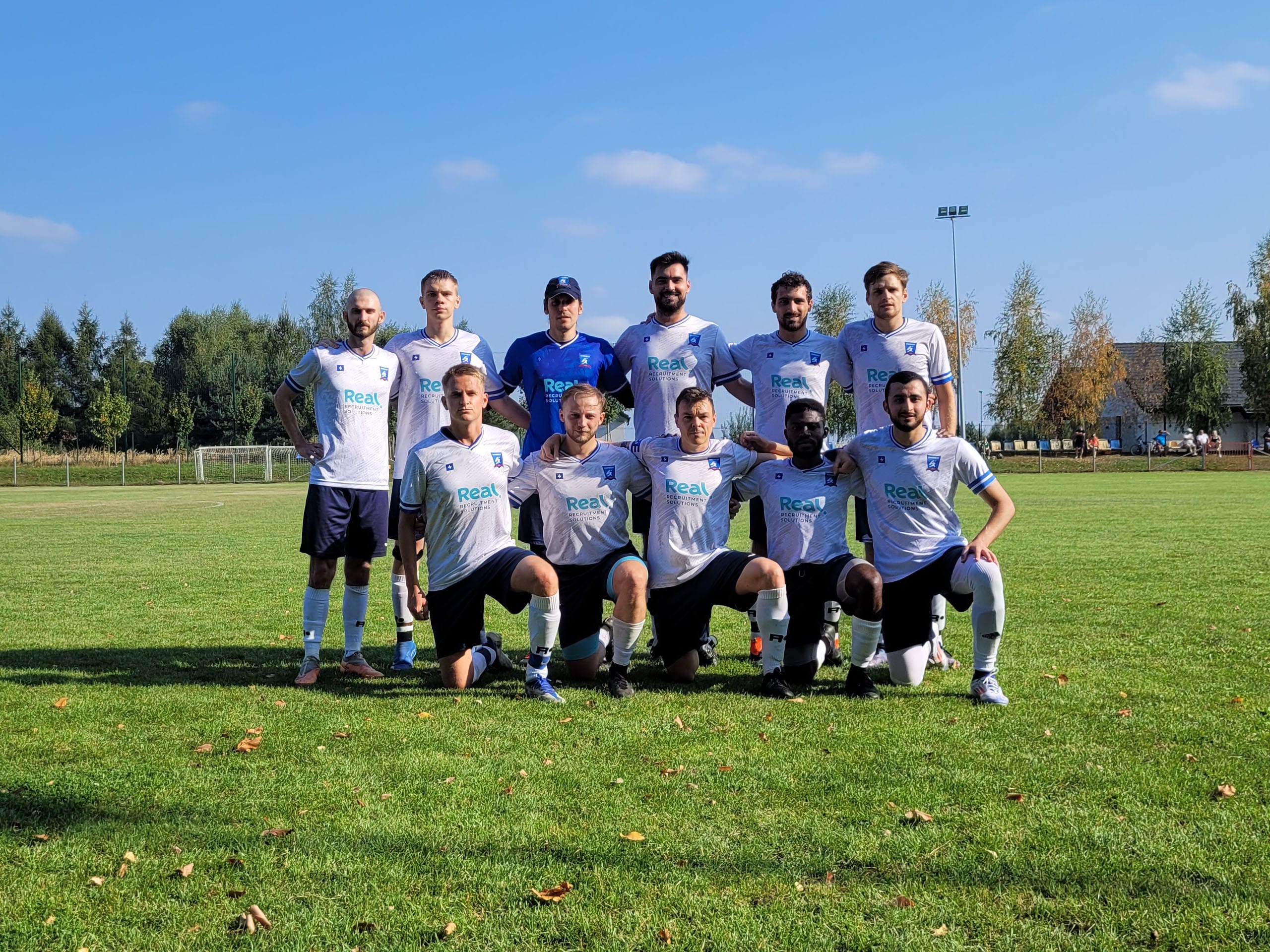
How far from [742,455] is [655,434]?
70 cm

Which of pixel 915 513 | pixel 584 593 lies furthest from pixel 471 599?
pixel 915 513

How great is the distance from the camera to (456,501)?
603cm

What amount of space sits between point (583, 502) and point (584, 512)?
6 centimetres

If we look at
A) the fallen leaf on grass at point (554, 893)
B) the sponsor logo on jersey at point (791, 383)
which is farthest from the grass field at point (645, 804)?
the sponsor logo on jersey at point (791, 383)

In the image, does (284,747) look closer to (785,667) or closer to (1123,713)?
(785,667)

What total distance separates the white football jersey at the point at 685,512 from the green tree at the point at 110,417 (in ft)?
178

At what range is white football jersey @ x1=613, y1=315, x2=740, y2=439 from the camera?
6613 millimetres

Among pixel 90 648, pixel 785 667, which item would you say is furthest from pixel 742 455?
pixel 90 648

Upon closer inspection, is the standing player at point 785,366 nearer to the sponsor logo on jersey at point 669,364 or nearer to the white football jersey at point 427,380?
the sponsor logo on jersey at point 669,364

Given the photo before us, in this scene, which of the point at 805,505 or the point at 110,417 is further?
the point at 110,417

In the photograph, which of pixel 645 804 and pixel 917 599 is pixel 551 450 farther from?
pixel 645 804

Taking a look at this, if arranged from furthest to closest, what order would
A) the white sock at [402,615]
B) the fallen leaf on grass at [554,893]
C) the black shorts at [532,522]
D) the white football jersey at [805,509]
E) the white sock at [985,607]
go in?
1. the white sock at [402,615]
2. the black shorts at [532,522]
3. the white football jersey at [805,509]
4. the white sock at [985,607]
5. the fallen leaf on grass at [554,893]

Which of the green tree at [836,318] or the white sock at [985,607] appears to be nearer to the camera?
the white sock at [985,607]

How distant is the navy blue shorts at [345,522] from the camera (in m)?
6.49
